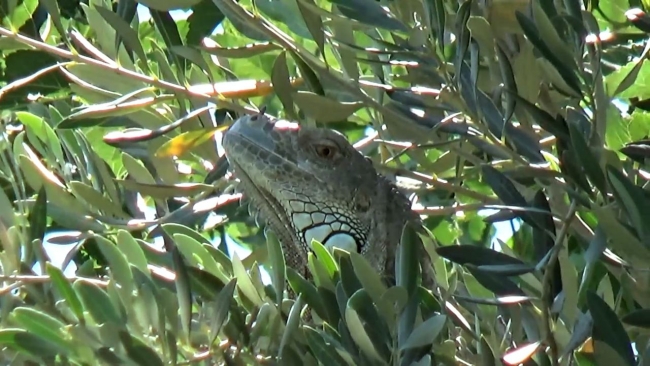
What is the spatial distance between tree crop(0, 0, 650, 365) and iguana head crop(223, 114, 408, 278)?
0.11 m

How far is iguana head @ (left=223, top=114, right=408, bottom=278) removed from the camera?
137 inches

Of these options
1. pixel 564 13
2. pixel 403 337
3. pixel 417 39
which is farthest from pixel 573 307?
pixel 417 39

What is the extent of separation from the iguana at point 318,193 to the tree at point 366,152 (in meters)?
0.10

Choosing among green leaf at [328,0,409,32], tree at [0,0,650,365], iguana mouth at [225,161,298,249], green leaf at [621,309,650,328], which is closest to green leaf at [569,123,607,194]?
tree at [0,0,650,365]

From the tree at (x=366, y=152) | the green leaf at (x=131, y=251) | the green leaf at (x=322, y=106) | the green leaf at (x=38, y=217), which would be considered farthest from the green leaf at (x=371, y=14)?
the green leaf at (x=38, y=217)

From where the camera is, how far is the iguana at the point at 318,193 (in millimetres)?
3457

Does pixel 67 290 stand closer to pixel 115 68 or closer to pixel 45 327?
pixel 45 327

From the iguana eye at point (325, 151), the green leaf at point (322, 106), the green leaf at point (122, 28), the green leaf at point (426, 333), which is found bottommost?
the iguana eye at point (325, 151)

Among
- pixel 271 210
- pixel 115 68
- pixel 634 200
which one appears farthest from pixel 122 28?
pixel 634 200

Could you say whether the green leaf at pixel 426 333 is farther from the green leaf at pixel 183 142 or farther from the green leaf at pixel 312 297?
the green leaf at pixel 183 142

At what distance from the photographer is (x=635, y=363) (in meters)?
2.25

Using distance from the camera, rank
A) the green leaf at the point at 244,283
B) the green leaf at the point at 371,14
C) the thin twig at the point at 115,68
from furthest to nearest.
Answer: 1. the thin twig at the point at 115,68
2. the green leaf at the point at 371,14
3. the green leaf at the point at 244,283

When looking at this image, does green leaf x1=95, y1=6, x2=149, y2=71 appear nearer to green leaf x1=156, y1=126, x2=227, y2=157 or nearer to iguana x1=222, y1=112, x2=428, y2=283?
green leaf x1=156, y1=126, x2=227, y2=157

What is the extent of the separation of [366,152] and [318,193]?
35 cm
